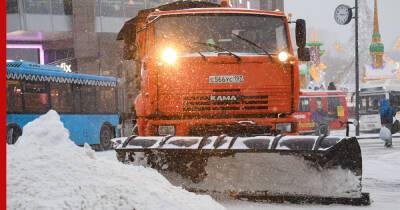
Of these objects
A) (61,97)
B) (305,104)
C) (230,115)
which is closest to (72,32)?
(305,104)

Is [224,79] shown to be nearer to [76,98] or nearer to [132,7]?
[76,98]

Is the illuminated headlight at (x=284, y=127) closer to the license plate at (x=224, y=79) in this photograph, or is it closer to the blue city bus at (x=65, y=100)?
the license plate at (x=224, y=79)

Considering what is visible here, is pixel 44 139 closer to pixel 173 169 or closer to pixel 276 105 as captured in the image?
pixel 173 169

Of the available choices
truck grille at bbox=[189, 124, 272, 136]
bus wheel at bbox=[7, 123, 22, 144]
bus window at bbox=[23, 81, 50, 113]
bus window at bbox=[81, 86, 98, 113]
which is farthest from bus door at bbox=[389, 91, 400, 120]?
truck grille at bbox=[189, 124, 272, 136]

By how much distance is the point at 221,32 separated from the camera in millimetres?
8383

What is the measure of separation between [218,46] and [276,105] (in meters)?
1.21

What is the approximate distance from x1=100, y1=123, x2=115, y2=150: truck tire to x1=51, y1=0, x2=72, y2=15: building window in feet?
62.2

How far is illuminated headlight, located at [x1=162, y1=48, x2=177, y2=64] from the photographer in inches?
318

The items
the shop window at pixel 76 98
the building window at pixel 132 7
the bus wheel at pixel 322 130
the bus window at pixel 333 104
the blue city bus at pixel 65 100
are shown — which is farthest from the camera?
the building window at pixel 132 7

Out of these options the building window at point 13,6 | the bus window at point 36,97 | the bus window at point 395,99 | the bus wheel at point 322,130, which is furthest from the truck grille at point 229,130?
the building window at point 13,6

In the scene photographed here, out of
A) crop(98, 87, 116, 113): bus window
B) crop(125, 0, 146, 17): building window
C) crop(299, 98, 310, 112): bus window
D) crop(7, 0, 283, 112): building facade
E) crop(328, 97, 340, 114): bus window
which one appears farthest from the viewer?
crop(125, 0, 146, 17): building window

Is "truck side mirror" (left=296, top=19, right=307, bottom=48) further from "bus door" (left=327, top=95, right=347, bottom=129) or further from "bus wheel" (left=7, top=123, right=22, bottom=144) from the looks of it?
"bus door" (left=327, top=95, right=347, bottom=129)

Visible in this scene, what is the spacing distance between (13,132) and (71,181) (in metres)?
13.3

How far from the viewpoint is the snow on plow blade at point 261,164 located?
6.50 metres
